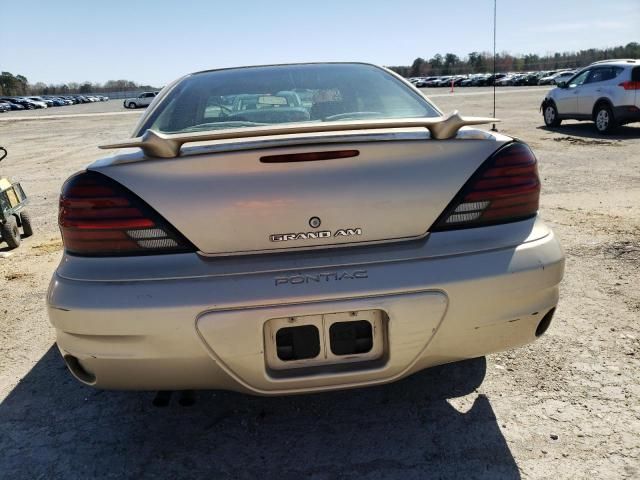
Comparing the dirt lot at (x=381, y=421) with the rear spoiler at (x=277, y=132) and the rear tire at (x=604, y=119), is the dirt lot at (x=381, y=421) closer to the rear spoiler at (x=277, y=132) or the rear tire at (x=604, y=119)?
the rear spoiler at (x=277, y=132)

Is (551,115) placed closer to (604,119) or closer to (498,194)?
(604,119)

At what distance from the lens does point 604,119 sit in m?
12.2

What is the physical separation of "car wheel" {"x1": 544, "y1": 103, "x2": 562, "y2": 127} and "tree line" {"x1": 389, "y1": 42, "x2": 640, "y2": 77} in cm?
7304

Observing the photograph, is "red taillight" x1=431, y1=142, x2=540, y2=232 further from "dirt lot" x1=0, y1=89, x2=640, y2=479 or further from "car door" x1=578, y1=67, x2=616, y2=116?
"car door" x1=578, y1=67, x2=616, y2=116

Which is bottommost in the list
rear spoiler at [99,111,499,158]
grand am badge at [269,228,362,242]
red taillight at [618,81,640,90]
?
grand am badge at [269,228,362,242]

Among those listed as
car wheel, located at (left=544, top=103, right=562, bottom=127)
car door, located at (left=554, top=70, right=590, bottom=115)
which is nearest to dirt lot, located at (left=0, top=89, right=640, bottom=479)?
car door, located at (left=554, top=70, right=590, bottom=115)

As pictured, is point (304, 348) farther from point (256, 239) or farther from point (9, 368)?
point (9, 368)

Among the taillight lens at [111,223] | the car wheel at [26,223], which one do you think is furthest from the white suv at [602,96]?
the taillight lens at [111,223]

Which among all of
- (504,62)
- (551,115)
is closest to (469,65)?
(504,62)

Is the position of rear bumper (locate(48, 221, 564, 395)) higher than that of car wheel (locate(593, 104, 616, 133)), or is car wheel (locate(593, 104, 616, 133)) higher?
rear bumper (locate(48, 221, 564, 395))

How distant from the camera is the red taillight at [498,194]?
1949mm

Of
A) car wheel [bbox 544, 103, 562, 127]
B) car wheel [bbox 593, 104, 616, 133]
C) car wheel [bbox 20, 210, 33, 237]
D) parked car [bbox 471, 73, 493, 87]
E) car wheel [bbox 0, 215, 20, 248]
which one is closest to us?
car wheel [bbox 0, 215, 20, 248]

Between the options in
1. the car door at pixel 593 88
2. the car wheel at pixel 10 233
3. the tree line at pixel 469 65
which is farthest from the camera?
the tree line at pixel 469 65

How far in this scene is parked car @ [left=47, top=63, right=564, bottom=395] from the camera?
1.79m
